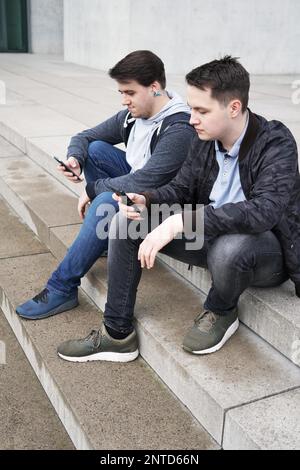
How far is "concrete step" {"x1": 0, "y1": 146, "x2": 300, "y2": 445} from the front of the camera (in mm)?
1959

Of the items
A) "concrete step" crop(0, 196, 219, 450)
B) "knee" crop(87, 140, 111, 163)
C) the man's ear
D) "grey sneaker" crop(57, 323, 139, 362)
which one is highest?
the man's ear

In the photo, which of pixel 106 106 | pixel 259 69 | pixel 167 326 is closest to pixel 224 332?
pixel 167 326

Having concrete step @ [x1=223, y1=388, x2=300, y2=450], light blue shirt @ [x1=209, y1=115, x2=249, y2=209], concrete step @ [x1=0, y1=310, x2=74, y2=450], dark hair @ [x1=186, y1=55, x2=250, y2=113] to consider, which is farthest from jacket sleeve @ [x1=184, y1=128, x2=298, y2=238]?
concrete step @ [x1=0, y1=310, x2=74, y2=450]

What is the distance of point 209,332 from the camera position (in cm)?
219

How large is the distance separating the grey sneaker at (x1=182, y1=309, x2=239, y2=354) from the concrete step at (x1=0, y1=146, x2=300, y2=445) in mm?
32

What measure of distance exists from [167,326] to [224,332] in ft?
Result: 0.92

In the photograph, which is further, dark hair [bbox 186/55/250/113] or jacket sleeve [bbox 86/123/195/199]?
jacket sleeve [bbox 86/123/195/199]

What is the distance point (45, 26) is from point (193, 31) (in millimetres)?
5438

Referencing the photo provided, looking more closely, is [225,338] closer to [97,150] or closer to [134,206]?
[134,206]

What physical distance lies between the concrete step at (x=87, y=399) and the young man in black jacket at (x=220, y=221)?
0.34 feet

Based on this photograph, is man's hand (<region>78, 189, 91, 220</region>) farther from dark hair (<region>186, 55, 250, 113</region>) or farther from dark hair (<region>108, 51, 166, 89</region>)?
dark hair (<region>186, 55, 250, 113</region>)

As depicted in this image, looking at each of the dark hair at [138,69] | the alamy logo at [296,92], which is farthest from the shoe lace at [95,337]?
the alamy logo at [296,92]

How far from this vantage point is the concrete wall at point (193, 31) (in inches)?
364

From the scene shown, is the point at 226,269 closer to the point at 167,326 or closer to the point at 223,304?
the point at 223,304
